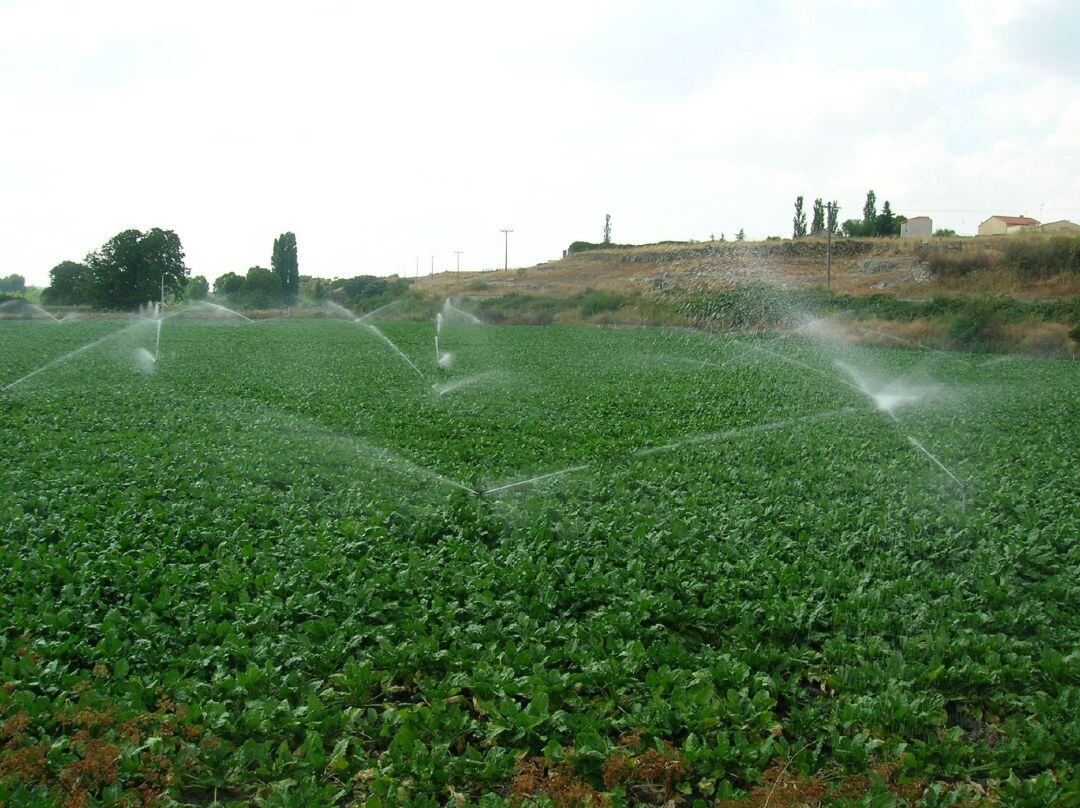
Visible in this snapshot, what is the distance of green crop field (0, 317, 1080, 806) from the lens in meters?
4.13

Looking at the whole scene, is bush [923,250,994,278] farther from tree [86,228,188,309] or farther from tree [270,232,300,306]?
tree [86,228,188,309]

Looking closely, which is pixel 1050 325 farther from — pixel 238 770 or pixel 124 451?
pixel 238 770

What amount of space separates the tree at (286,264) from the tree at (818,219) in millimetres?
49491

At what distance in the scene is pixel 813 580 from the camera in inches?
253

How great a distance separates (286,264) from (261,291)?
480cm

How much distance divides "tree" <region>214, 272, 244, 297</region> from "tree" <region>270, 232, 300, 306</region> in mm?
4517

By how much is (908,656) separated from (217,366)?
22187 mm

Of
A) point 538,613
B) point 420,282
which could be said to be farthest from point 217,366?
point 420,282

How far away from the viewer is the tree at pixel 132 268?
7125cm

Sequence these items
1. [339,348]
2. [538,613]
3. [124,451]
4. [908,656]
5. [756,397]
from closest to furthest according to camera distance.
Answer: [908,656]
[538,613]
[124,451]
[756,397]
[339,348]

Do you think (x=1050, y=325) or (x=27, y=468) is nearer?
(x=27, y=468)

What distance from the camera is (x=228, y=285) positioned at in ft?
287

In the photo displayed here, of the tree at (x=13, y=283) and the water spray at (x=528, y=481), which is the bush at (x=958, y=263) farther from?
the tree at (x=13, y=283)

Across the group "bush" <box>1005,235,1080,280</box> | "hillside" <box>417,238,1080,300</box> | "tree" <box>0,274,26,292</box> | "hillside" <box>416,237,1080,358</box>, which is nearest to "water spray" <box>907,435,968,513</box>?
"hillside" <box>416,237,1080,358</box>
